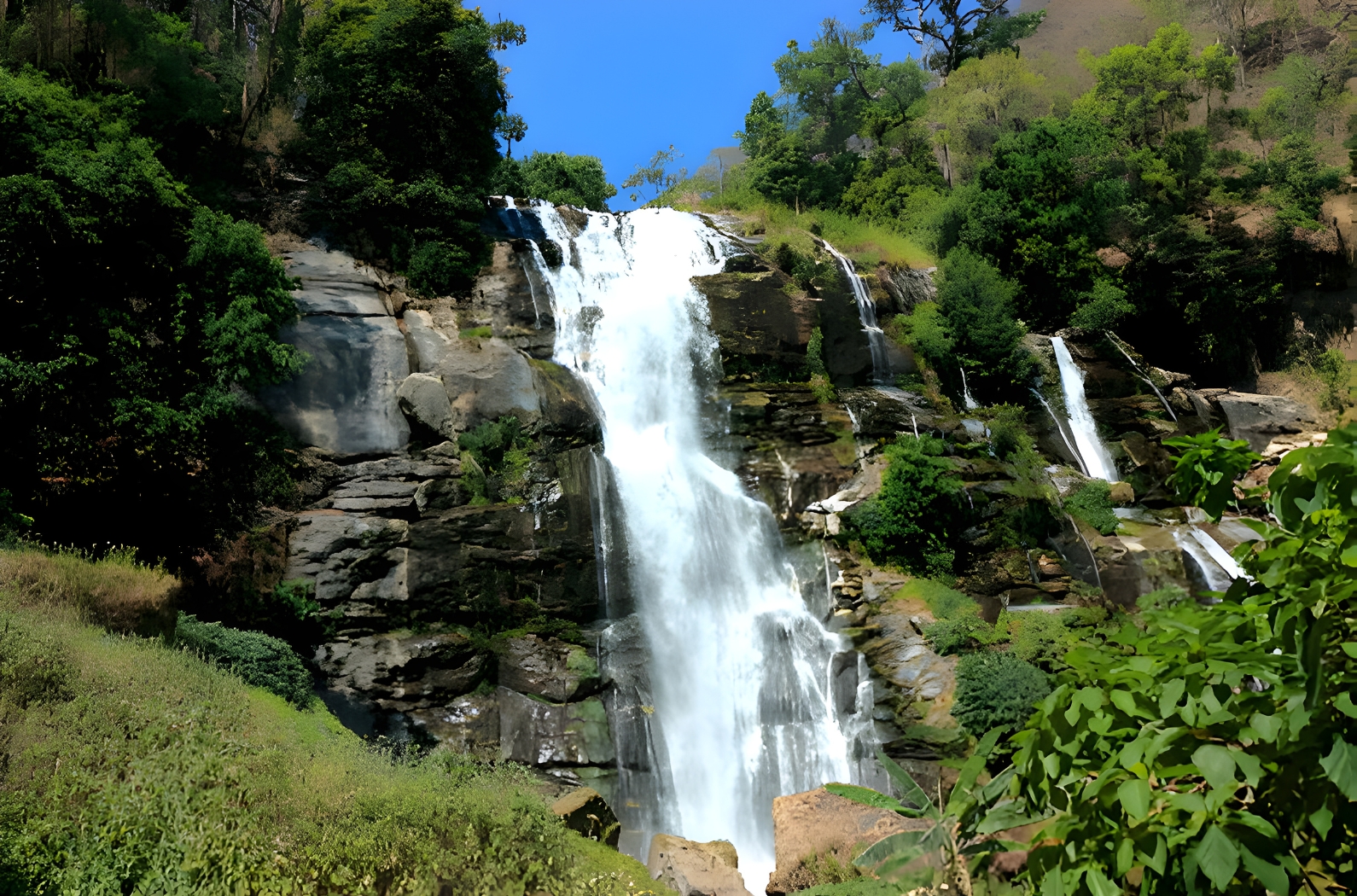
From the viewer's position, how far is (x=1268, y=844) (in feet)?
5.46

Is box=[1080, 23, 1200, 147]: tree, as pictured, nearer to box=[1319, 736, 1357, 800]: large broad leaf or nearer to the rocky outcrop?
the rocky outcrop

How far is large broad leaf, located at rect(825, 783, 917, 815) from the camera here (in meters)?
2.19

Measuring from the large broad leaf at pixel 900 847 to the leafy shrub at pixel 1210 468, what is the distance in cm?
120

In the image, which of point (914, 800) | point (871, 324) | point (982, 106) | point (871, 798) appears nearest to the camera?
point (914, 800)

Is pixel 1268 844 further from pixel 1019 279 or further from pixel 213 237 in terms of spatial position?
pixel 1019 279

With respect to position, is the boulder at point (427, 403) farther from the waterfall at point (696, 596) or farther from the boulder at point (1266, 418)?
the boulder at point (1266, 418)

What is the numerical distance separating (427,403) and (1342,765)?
637 inches

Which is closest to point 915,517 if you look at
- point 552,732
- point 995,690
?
point 995,690

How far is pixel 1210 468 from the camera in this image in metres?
2.41

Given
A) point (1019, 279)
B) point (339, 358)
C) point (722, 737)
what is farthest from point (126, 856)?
point (1019, 279)

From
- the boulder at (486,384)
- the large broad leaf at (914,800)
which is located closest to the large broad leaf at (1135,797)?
the large broad leaf at (914,800)

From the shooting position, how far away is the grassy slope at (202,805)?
18.7ft

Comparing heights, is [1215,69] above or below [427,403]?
above

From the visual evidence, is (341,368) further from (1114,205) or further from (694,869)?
(1114,205)
